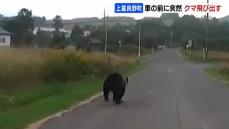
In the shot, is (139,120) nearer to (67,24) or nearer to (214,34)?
(214,34)

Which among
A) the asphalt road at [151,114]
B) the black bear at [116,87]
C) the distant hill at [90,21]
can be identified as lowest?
the asphalt road at [151,114]

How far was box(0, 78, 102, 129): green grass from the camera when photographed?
48.1 feet

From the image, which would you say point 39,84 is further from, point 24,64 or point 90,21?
point 90,21

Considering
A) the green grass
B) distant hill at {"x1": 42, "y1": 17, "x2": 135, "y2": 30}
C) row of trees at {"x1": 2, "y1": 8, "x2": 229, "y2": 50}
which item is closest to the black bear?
the green grass

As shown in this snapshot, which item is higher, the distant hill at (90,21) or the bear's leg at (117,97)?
the distant hill at (90,21)

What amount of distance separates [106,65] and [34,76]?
16.0 metres

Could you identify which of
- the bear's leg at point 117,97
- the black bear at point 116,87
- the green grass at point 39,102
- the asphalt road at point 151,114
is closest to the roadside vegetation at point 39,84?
the green grass at point 39,102

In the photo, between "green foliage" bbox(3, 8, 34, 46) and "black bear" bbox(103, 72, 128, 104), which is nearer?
"black bear" bbox(103, 72, 128, 104)

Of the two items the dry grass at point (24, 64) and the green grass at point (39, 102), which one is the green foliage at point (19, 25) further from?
the green grass at point (39, 102)

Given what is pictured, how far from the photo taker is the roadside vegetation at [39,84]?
1675cm

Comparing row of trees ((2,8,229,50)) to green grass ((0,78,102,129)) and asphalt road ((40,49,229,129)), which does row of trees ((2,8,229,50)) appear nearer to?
green grass ((0,78,102,129))

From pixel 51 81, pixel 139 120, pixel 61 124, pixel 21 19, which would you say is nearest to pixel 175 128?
pixel 139 120

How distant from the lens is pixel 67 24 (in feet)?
564

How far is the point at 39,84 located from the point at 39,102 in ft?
22.3
